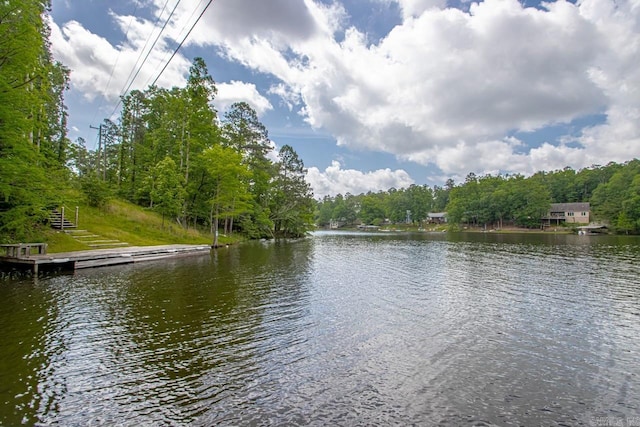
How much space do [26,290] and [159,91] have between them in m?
38.5

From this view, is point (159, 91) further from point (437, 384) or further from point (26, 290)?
point (437, 384)

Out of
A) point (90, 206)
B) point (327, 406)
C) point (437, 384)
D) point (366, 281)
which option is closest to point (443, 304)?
point (366, 281)

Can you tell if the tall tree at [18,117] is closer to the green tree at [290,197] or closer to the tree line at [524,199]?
the green tree at [290,197]

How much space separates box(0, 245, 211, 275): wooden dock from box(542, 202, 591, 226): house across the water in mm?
95258

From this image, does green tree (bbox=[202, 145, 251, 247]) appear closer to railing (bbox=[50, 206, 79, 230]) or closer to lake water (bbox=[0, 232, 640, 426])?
railing (bbox=[50, 206, 79, 230])

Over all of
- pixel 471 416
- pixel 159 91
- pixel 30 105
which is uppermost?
pixel 159 91

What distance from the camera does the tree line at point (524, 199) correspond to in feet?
242

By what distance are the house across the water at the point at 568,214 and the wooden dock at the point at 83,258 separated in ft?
313

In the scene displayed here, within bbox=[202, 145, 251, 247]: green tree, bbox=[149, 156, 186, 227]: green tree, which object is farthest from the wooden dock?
bbox=[202, 145, 251, 247]: green tree

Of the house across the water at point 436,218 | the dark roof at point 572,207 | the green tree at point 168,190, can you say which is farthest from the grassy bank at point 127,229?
the house across the water at point 436,218

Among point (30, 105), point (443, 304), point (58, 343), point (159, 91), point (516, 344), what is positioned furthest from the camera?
point (159, 91)

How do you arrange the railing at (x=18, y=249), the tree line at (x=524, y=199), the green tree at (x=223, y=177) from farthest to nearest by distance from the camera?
the tree line at (x=524, y=199) < the green tree at (x=223, y=177) < the railing at (x=18, y=249)

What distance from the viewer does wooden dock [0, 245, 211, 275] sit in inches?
663

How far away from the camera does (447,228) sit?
344 ft
